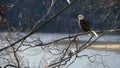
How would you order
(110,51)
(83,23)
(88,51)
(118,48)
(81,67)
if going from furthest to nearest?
(118,48) → (110,51) → (88,51) → (81,67) → (83,23)

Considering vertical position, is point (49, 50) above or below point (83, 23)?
below

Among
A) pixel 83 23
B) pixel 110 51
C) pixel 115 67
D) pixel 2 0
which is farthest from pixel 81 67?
pixel 2 0

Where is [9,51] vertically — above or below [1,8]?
below

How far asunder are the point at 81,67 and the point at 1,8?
60.2 feet

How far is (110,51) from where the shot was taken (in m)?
30.0

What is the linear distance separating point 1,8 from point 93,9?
72.5 inches

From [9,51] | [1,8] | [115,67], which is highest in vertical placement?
[1,8]

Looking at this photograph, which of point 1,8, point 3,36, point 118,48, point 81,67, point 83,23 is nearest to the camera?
point 1,8

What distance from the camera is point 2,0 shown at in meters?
2.58

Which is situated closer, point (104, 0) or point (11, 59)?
point (104, 0)

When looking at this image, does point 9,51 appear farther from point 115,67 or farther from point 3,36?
point 115,67

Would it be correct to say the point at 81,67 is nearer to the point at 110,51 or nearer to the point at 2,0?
the point at 110,51

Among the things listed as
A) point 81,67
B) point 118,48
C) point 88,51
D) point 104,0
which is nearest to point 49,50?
point 104,0

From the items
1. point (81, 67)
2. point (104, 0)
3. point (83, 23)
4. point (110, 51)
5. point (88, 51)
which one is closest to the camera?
point (104, 0)
